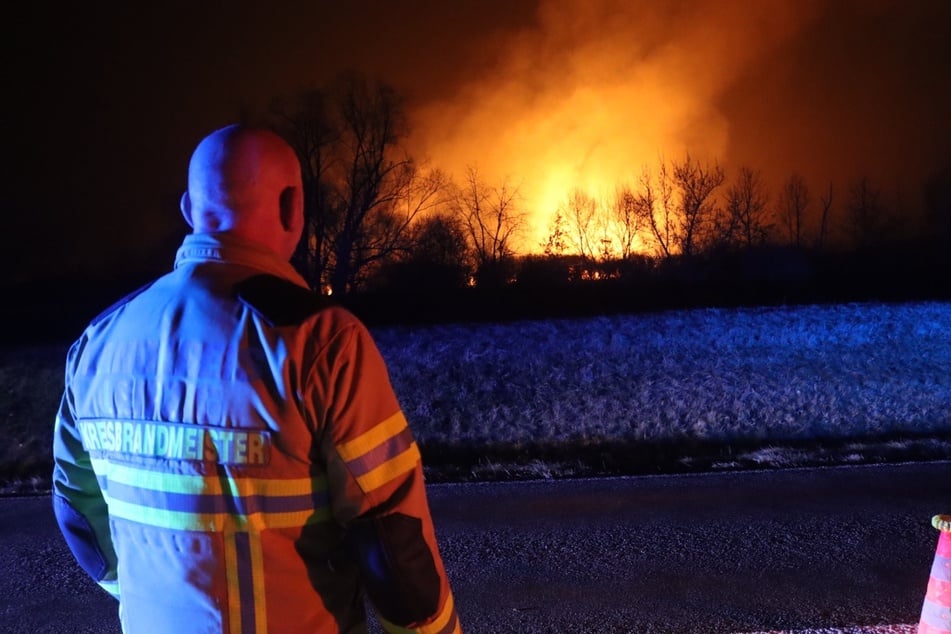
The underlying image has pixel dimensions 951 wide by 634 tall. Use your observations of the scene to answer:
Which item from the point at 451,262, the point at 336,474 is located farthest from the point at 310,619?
the point at 451,262

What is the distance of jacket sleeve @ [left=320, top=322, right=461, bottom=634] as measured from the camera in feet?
5.21

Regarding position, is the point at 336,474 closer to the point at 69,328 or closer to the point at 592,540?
the point at 592,540

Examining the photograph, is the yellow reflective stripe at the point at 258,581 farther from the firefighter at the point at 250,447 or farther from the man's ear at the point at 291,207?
the man's ear at the point at 291,207

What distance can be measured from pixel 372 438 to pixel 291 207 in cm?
59

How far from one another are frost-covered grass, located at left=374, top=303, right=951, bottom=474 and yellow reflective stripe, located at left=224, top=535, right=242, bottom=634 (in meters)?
7.31

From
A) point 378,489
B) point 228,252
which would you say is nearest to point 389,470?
point 378,489

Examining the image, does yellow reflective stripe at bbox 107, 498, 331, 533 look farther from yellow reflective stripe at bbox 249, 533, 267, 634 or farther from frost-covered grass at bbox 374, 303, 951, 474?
frost-covered grass at bbox 374, 303, 951, 474

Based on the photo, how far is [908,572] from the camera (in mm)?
4637

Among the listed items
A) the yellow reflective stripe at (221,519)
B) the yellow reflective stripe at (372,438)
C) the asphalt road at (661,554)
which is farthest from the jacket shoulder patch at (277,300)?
the asphalt road at (661,554)

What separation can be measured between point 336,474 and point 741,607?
3.42 metres

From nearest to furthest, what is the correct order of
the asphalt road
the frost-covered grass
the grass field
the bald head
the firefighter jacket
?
the firefighter jacket < the bald head < the asphalt road < the grass field < the frost-covered grass

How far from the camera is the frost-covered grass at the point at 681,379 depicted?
390 inches

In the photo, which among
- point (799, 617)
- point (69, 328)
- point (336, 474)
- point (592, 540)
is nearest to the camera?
point (336, 474)

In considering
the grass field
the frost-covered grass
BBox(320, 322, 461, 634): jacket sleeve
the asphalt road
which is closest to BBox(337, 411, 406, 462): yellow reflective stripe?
BBox(320, 322, 461, 634): jacket sleeve
